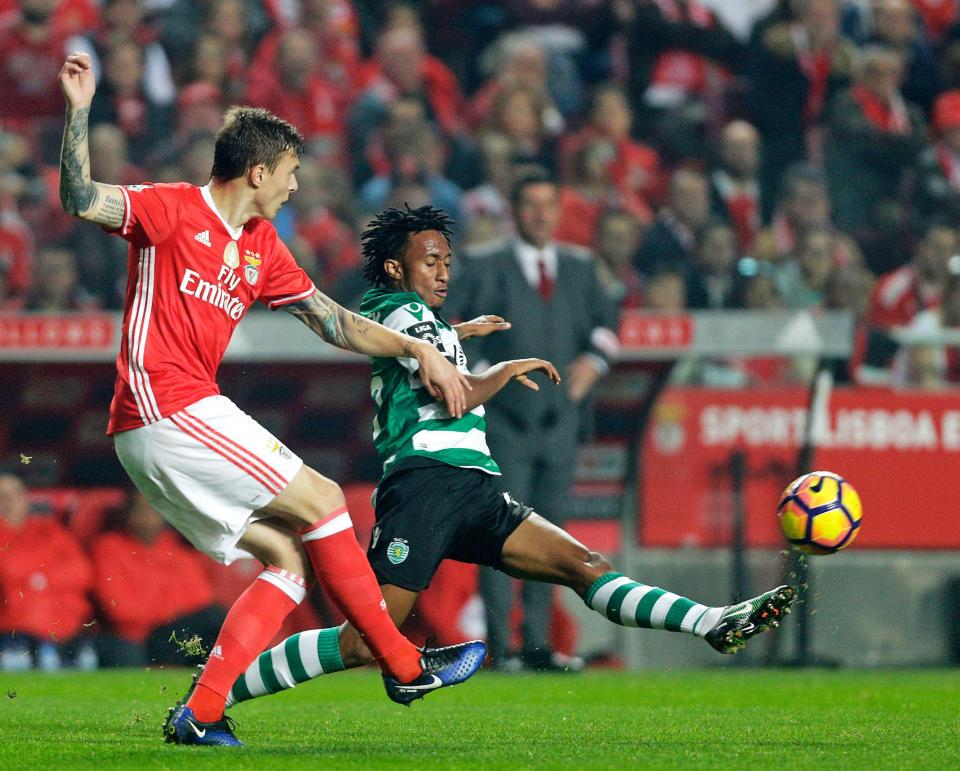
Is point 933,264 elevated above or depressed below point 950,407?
above

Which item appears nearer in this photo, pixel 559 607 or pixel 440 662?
pixel 440 662

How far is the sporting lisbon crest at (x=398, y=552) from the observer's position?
18.0ft

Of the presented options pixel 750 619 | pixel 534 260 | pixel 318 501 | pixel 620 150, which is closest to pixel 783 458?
pixel 534 260

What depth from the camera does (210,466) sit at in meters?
4.72

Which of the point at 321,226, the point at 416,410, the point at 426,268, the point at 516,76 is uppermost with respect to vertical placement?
the point at 516,76

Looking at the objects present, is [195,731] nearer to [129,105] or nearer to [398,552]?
[398,552]

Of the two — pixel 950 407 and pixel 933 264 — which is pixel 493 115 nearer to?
pixel 933 264

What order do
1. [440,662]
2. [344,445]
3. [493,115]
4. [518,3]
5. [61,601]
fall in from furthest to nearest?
[518,3]
[493,115]
[344,445]
[61,601]
[440,662]

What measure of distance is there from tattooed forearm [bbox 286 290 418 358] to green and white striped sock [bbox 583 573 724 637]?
1.11m

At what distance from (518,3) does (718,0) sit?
5.92 ft

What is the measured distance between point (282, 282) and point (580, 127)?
8455 mm

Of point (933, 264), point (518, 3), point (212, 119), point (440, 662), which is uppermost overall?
point (518, 3)

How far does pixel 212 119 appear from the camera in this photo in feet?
41.0

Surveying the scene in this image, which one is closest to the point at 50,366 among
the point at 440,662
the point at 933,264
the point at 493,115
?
the point at 493,115
